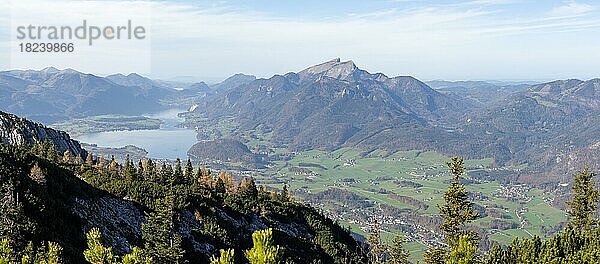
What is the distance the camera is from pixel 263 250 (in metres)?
16.3

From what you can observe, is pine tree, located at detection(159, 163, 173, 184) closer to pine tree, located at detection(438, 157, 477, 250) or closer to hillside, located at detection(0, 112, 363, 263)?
hillside, located at detection(0, 112, 363, 263)

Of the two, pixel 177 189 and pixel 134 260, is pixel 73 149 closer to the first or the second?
pixel 177 189

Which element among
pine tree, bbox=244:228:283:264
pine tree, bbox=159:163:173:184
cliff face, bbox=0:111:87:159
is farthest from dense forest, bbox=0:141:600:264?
cliff face, bbox=0:111:87:159

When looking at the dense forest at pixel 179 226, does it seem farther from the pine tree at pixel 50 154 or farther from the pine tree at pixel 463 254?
the pine tree at pixel 50 154

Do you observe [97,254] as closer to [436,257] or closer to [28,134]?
[436,257]

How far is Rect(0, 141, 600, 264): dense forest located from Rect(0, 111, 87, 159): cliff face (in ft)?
91.3

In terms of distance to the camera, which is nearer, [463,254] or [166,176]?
[463,254]

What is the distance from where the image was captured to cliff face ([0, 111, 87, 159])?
5128 inches

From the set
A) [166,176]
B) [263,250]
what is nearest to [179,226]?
[166,176]

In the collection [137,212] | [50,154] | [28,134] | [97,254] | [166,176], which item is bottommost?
[166,176]

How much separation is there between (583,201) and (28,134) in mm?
127796

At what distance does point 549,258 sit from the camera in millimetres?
54031

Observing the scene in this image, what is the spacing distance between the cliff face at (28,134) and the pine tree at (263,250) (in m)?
127

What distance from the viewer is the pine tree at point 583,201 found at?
6669cm
